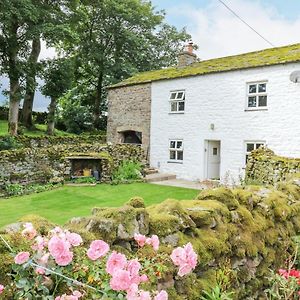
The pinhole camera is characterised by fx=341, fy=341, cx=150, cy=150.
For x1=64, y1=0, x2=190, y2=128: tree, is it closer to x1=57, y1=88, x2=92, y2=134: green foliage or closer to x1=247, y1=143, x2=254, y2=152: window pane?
x1=57, y1=88, x2=92, y2=134: green foliage

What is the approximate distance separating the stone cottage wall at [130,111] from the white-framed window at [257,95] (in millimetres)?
6321

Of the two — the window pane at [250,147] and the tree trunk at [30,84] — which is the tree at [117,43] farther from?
the window pane at [250,147]

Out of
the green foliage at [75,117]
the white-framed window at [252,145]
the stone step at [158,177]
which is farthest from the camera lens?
the green foliage at [75,117]

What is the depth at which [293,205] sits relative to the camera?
16.9 ft

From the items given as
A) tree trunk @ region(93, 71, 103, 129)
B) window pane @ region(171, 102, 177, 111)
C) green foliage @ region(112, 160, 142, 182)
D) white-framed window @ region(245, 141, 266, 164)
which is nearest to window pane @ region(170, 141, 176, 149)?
window pane @ region(171, 102, 177, 111)

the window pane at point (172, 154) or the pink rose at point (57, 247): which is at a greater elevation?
the window pane at point (172, 154)

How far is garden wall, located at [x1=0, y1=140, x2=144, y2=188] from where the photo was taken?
1350 centimetres

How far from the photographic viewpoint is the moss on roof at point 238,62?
49.0 feet

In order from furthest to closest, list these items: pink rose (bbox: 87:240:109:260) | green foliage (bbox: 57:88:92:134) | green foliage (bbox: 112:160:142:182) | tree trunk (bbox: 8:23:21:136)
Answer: green foliage (bbox: 57:88:92:134) → tree trunk (bbox: 8:23:21:136) → green foliage (bbox: 112:160:142:182) → pink rose (bbox: 87:240:109:260)

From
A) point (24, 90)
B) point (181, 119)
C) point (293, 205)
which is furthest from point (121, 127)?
point (293, 205)

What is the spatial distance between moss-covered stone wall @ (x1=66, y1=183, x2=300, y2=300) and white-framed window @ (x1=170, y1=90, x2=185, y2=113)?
13.7 metres

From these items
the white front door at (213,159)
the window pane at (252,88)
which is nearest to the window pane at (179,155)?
the white front door at (213,159)

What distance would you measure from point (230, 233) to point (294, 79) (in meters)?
11.9

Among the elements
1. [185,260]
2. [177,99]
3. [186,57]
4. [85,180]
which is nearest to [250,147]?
[177,99]
